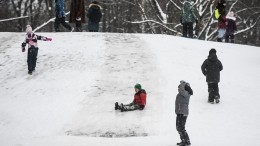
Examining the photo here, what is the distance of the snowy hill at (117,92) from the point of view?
10555 millimetres

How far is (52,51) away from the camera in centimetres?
1669

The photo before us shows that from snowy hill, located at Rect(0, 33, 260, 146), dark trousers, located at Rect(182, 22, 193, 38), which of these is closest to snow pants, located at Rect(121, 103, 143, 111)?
snowy hill, located at Rect(0, 33, 260, 146)

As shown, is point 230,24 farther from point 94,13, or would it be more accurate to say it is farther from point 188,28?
point 94,13

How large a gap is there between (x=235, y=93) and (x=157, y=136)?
12.7ft

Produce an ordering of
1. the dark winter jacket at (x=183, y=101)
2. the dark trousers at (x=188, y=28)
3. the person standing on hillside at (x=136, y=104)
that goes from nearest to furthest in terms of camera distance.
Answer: the dark winter jacket at (x=183, y=101)
the person standing on hillside at (x=136, y=104)
the dark trousers at (x=188, y=28)

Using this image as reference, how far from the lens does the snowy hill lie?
10555mm

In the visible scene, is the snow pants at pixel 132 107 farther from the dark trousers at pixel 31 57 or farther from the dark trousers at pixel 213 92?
the dark trousers at pixel 31 57

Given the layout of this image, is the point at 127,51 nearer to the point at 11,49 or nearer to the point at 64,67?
the point at 64,67

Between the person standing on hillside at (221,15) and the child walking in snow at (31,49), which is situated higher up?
the person standing on hillside at (221,15)

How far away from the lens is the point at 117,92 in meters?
13.1

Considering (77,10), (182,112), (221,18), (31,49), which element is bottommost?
(182,112)

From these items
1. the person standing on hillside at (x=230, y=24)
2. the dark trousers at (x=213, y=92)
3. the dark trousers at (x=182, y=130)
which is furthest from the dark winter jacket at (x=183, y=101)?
the person standing on hillside at (x=230, y=24)

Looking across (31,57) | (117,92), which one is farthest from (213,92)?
(31,57)

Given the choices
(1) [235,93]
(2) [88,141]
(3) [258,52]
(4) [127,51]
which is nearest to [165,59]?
(4) [127,51]
